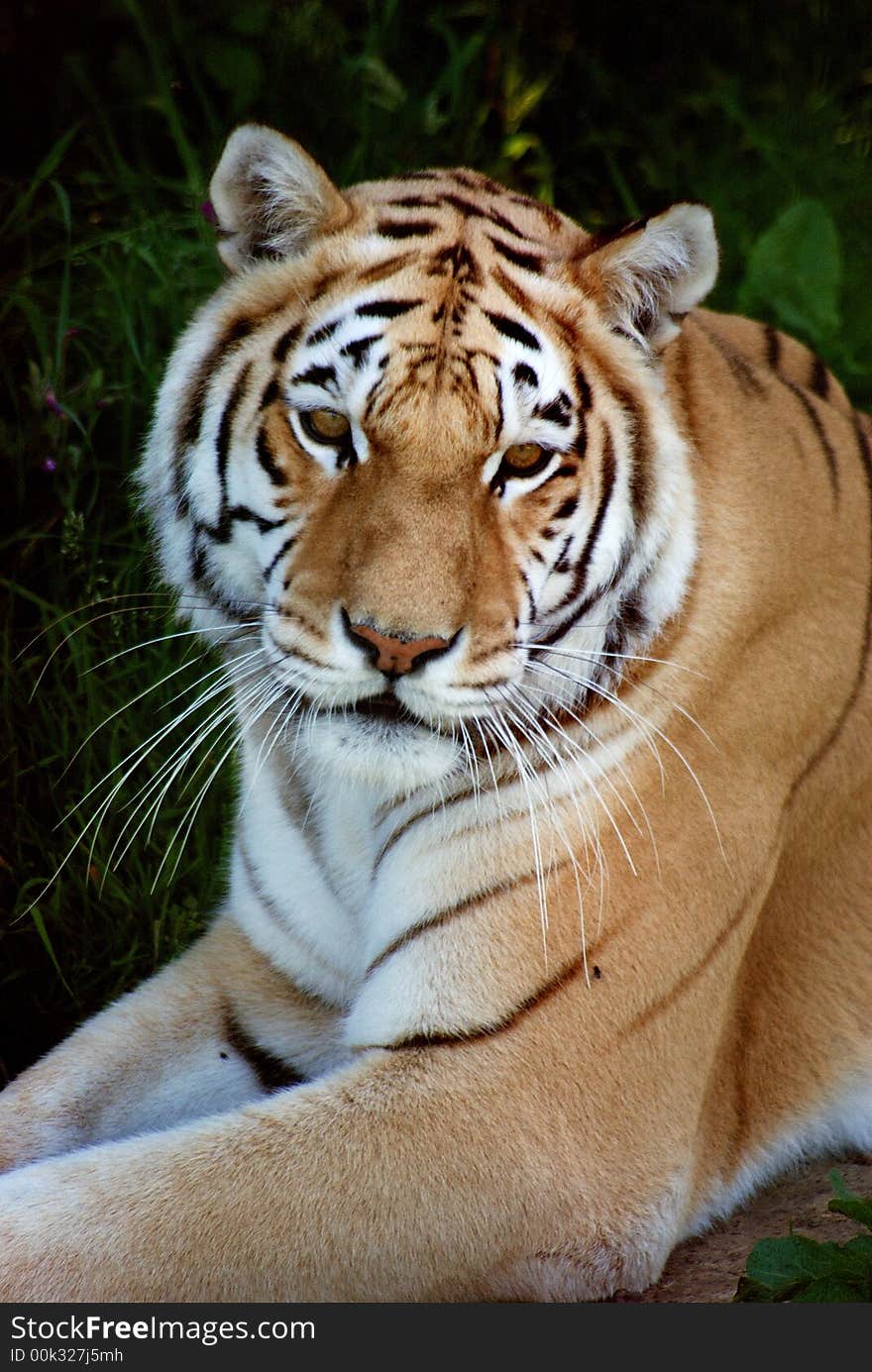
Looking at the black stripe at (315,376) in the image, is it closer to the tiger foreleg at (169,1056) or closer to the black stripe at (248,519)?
the black stripe at (248,519)

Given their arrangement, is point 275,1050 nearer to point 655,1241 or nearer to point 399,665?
point 655,1241

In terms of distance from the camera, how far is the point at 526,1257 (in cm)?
182

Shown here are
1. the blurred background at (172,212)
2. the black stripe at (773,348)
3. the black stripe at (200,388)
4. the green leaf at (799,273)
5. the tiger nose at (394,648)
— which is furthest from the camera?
the green leaf at (799,273)

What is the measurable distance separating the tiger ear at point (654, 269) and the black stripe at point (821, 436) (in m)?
0.36

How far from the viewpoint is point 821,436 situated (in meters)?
2.20

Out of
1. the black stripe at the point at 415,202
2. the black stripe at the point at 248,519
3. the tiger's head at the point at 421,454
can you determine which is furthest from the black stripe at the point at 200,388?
the black stripe at the point at 415,202

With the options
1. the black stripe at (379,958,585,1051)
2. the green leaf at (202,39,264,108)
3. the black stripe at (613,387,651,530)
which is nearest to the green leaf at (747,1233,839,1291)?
the black stripe at (379,958,585,1051)

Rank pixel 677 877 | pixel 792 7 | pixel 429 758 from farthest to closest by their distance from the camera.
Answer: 1. pixel 792 7
2. pixel 677 877
3. pixel 429 758

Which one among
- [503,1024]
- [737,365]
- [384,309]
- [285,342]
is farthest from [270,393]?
[503,1024]

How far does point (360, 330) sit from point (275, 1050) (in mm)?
1014

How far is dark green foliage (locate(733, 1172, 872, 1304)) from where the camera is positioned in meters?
1.66

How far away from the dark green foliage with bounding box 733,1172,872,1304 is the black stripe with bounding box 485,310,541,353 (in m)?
0.98

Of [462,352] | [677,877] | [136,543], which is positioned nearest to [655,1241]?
[677,877]

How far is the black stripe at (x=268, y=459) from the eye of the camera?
1857mm
